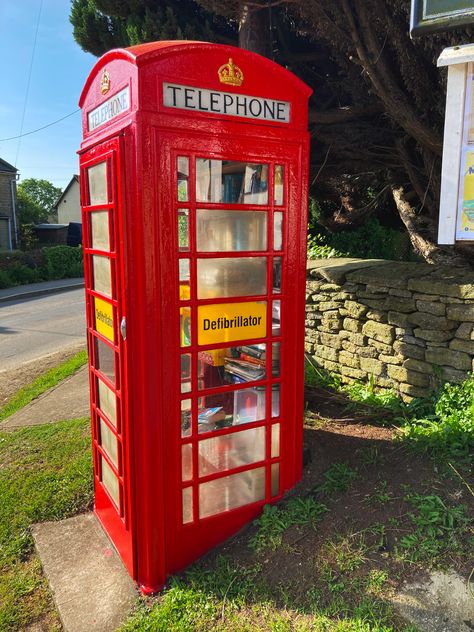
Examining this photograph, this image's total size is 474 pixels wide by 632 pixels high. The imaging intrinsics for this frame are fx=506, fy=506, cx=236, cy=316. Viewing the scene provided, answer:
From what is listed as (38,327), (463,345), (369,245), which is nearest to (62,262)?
(38,327)

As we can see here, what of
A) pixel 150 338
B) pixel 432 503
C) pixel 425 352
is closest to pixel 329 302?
pixel 425 352

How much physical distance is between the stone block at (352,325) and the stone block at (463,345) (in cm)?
105

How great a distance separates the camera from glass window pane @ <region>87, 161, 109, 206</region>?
2986mm

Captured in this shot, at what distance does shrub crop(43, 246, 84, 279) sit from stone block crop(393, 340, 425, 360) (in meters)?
20.1

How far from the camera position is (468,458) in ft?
11.2

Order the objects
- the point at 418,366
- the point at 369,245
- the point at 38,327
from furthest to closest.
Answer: the point at 38,327
the point at 369,245
the point at 418,366

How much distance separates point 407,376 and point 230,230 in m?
2.68

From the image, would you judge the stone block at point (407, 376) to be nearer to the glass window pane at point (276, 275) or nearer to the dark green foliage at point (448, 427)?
the dark green foliage at point (448, 427)

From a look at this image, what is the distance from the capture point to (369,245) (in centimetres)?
734

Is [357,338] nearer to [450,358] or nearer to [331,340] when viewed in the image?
[331,340]

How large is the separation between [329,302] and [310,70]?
2607 mm

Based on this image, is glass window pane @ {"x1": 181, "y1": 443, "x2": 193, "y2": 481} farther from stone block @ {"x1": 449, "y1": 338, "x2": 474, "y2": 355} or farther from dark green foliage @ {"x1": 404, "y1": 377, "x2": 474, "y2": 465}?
stone block @ {"x1": 449, "y1": 338, "x2": 474, "y2": 355}

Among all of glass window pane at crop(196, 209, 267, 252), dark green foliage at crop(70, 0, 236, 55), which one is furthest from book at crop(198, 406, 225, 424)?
dark green foliage at crop(70, 0, 236, 55)

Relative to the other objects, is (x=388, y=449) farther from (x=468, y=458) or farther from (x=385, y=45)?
(x=385, y=45)
